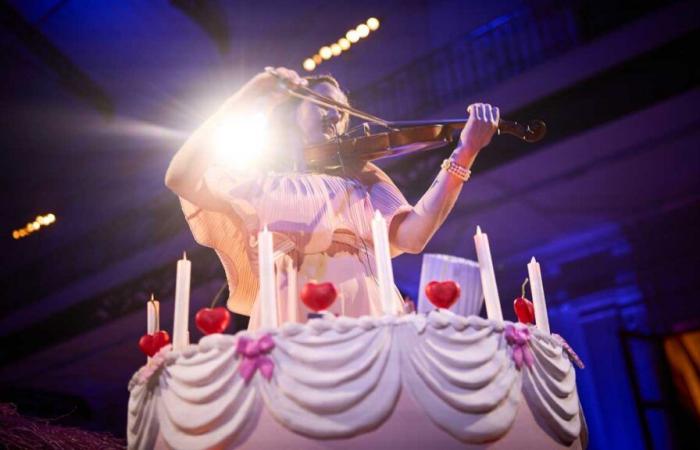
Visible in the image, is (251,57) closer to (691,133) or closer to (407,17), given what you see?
(407,17)

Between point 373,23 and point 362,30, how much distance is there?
184 millimetres

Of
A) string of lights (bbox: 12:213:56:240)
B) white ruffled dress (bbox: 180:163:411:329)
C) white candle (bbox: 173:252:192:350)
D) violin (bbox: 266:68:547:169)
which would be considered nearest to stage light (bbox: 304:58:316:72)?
string of lights (bbox: 12:213:56:240)

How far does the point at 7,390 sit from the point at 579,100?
901cm

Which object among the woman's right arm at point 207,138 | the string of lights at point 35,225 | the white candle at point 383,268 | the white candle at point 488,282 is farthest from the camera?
the string of lights at point 35,225

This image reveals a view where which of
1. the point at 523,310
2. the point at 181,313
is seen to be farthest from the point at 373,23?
the point at 181,313

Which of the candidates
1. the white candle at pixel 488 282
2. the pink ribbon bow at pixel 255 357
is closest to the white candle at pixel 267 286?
the pink ribbon bow at pixel 255 357

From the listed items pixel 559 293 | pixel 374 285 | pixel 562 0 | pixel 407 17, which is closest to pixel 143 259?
pixel 407 17

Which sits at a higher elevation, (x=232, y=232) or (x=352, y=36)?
(x=352, y=36)

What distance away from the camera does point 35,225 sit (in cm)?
947

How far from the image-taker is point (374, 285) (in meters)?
1.55

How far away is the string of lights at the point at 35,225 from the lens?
9.46 meters

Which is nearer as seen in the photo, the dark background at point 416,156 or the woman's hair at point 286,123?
the woman's hair at point 286,123

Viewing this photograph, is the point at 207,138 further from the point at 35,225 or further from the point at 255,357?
the point at 35,225

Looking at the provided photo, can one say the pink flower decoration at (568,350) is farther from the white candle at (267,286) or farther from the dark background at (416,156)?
the dark background at (416,156)
